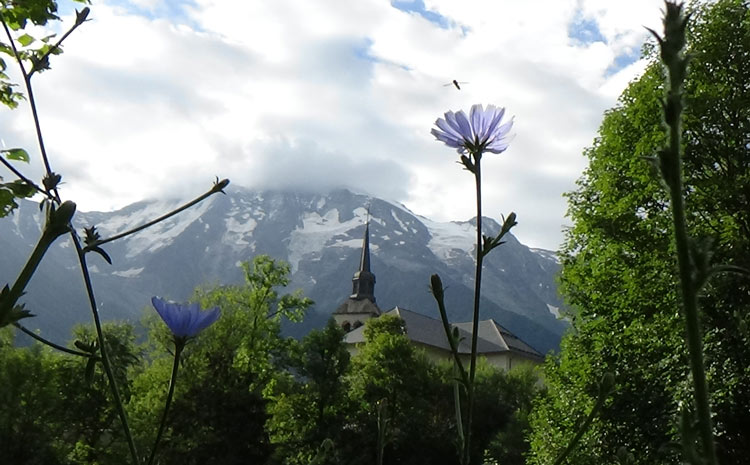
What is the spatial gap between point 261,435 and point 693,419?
3300 centimetres

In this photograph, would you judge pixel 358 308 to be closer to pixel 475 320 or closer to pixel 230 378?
pixel 230 378

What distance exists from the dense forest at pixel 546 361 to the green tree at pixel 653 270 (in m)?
0.04

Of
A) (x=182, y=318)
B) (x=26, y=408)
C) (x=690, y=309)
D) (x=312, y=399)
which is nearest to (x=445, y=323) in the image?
(x=182, y=318)

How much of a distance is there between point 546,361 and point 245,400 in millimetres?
15754

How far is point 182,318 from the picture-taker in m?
1.39

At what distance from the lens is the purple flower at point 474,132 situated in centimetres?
170

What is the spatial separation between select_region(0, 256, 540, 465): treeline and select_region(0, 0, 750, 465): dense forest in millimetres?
90

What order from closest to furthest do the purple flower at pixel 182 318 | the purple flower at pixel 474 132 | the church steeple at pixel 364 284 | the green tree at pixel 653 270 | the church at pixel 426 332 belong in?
the purple flower at pixel 182 318 < the purple flower at pixel 474 132 < the green tree at pixel 653 270 < the church at pixel 426 332 < the church steeple at pixel 364 284

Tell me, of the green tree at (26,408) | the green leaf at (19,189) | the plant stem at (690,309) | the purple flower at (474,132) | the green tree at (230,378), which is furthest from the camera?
the green tree at (230,378)

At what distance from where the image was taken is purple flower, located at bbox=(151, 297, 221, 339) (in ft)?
4.45

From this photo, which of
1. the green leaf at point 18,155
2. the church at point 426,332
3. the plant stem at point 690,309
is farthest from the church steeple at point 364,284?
the plant stem at point 690,309

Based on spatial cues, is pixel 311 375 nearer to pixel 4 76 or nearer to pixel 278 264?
pixel 278 264

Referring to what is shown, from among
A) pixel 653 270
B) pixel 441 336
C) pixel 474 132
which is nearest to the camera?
pixel 474 132

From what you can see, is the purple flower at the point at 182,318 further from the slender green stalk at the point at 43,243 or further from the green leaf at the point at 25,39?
the green leaf at the point at 25,39
